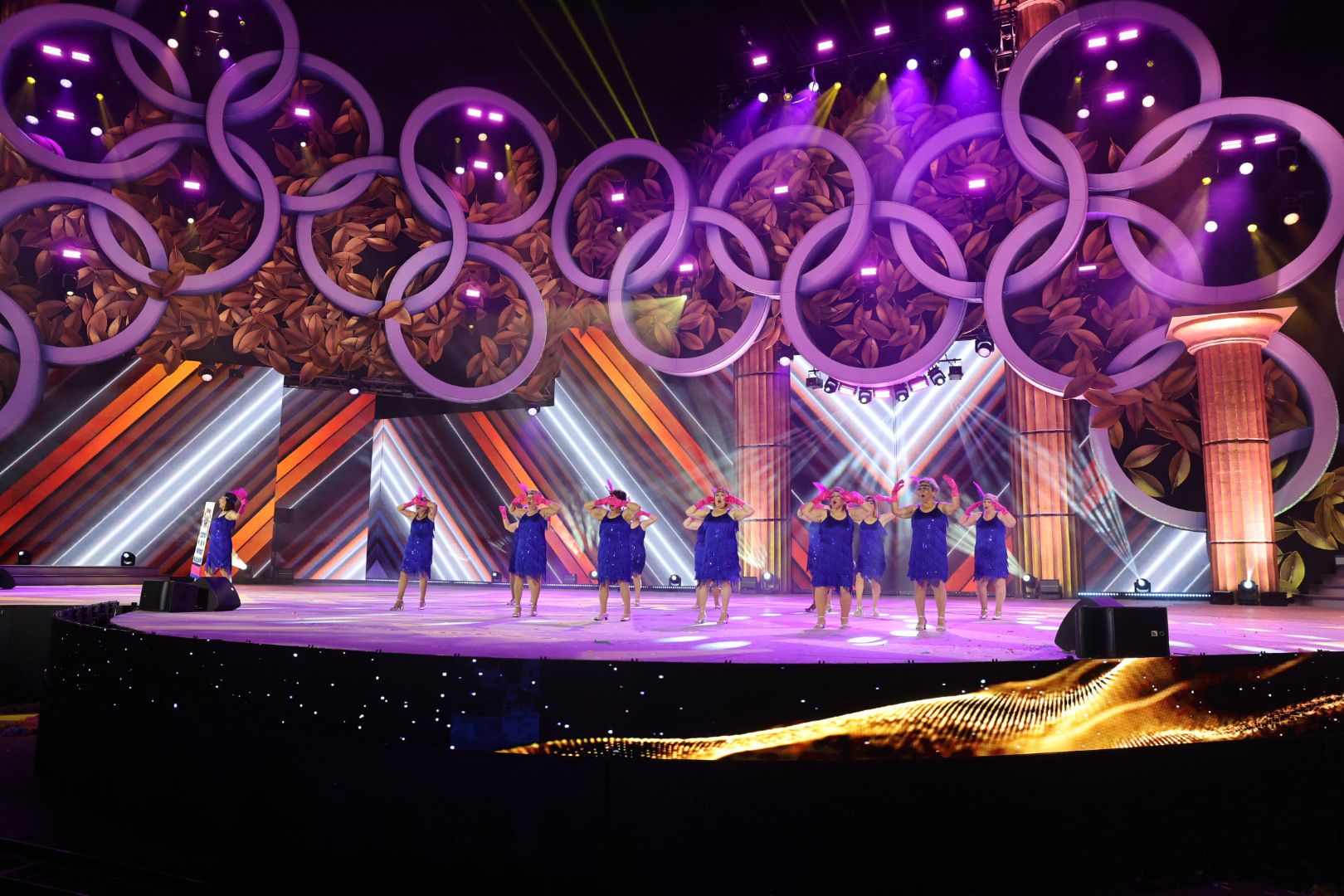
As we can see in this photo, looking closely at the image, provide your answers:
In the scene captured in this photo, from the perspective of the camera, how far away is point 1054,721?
409 centimetres

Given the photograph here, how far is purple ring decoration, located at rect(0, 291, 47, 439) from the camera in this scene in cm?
1169

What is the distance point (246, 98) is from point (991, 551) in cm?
1211

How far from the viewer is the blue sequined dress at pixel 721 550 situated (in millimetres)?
8047

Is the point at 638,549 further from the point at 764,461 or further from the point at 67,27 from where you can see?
the point at 67,27

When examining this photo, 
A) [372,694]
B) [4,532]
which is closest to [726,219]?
[372,694]

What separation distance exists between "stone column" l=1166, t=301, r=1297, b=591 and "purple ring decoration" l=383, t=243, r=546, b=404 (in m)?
9.31

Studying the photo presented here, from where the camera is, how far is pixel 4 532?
44.0 ft

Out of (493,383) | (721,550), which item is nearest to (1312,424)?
(721,550)

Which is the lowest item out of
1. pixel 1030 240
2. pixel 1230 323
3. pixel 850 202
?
pixel 1230 323

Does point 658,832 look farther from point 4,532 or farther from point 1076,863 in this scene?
point 4,532

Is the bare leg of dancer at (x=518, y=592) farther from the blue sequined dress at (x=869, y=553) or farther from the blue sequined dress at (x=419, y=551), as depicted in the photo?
the blue sequined dress at (x=869, y=553)

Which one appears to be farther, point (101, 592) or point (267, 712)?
point (101, 592)

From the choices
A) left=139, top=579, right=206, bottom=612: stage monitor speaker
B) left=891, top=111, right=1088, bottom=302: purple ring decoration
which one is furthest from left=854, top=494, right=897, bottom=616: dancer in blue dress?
left=139, top=579, right=206, bottom=612: stage monitor speaker

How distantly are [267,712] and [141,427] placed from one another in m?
12.7
